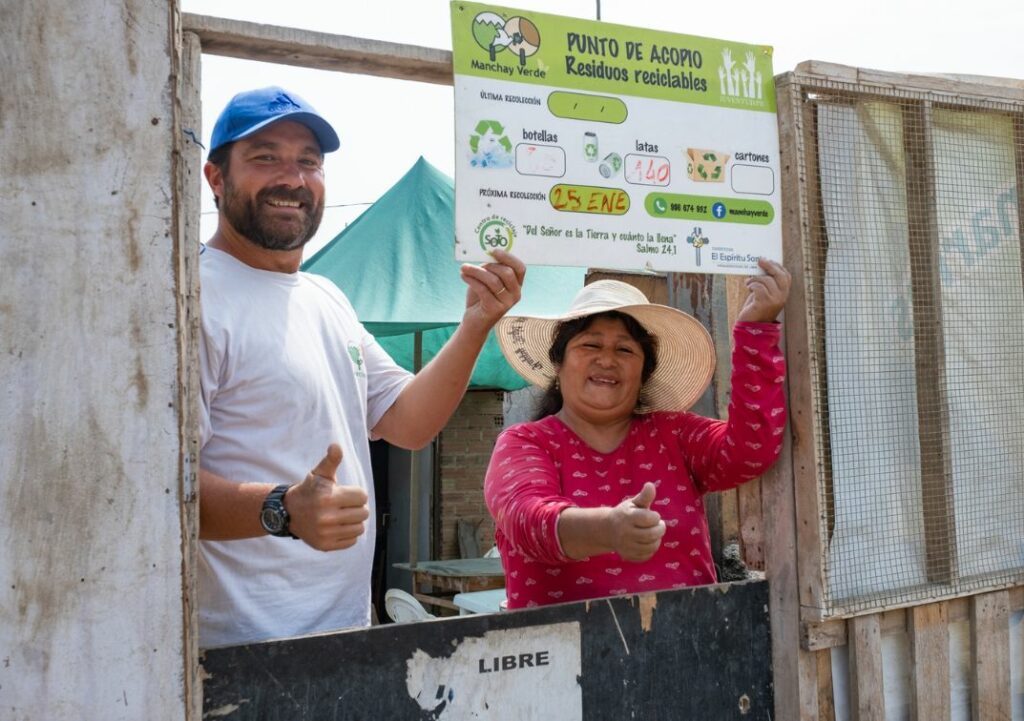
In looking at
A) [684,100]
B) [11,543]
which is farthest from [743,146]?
[11,543]

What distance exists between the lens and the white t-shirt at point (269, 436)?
A: 6.73 feet

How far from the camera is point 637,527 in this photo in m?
2.02

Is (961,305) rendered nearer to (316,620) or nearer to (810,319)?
(810,319)

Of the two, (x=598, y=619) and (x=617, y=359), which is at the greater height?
(x=617, y=359)

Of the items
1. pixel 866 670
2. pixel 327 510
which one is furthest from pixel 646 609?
pixel 327 510

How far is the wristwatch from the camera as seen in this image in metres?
1.80

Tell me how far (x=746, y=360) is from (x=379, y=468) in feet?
25.5

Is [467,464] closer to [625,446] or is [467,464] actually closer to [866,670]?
[625,446]

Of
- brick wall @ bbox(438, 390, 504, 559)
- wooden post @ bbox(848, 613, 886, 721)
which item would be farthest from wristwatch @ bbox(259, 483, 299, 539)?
brick wall @ bbox(438, 390, 504, 559)

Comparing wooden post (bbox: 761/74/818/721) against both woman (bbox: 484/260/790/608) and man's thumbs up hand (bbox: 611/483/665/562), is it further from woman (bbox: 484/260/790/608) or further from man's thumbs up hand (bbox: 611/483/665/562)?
man's thumbs up hand (bbox: 611/483/665/562)

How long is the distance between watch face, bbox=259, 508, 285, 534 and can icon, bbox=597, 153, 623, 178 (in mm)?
1066

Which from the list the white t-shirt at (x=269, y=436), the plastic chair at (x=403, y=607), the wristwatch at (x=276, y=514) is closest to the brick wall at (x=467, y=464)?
the plastic chair at (x=403, y=607)

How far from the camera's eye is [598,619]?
2135 millimetres

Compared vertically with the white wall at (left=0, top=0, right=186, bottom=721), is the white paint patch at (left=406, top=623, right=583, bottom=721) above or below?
below
